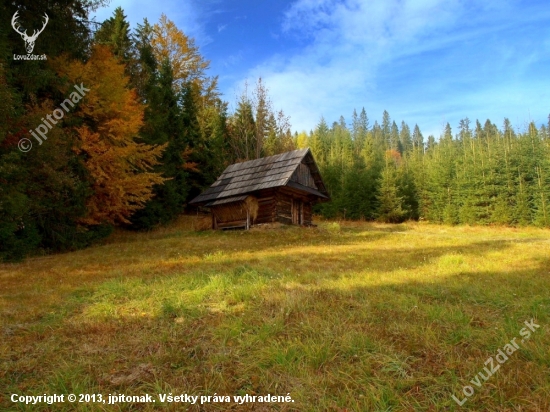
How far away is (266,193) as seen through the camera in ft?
73.8

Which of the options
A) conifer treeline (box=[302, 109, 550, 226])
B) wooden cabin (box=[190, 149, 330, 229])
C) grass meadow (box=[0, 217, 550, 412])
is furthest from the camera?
conifer treeline (box=[302, 109, 550, 226])

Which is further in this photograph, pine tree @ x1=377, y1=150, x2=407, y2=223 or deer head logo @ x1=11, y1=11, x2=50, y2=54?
pine tree @ x1=377, y1=150, x2=407, y2=223

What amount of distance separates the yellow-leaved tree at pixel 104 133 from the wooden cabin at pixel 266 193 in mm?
6228

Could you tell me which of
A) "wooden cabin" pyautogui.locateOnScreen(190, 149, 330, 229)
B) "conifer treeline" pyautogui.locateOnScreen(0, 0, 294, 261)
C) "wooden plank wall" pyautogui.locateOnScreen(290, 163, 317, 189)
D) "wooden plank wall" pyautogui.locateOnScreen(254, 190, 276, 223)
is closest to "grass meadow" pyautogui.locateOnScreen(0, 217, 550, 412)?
"conifer treeline" pyautogui.locateOnScreen(0, 0, 294, 261)

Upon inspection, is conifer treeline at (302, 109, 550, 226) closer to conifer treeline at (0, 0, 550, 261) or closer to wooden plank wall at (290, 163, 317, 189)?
conifer treeline at (0, 0, 550, 261)

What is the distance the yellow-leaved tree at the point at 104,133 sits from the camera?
648 inches

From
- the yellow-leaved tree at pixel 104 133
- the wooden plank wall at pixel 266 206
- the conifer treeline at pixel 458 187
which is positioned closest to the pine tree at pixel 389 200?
the conifer treeline at pixel 458 187

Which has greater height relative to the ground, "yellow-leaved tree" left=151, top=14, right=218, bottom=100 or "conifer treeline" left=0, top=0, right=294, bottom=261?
"yellow-leaved tree" left=151, top=14, right=218, bottom=100

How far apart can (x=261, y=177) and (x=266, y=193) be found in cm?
109

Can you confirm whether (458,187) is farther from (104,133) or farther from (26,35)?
(26,35)

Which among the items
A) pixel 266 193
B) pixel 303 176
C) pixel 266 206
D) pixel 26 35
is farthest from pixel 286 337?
pixel 303 176

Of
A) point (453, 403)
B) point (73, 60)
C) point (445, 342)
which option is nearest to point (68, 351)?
point (453, 403)

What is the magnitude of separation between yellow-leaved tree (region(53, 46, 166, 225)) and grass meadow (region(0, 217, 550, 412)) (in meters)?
8.98

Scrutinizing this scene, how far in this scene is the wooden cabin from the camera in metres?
22.0
